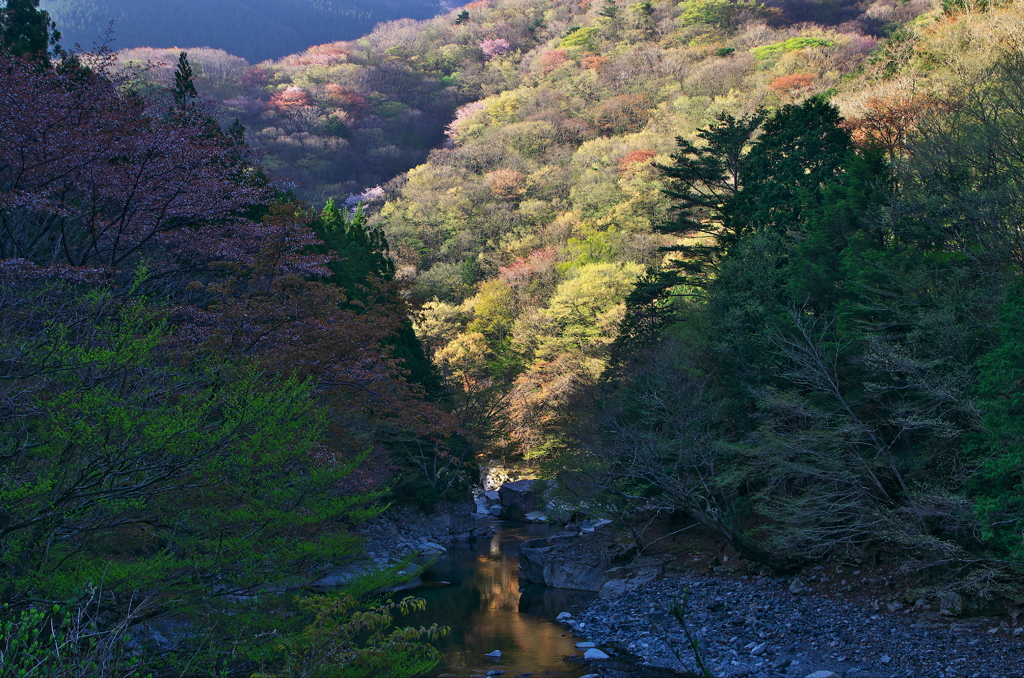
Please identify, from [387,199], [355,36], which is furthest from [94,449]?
[355,36]

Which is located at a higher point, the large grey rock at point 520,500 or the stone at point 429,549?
the stone at point 429,549

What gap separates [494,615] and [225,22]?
87612 millimetres

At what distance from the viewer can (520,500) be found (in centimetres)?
2919

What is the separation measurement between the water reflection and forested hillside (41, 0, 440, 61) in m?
66.3

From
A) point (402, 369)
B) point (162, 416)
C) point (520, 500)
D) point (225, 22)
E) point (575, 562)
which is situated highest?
point (225, 22)

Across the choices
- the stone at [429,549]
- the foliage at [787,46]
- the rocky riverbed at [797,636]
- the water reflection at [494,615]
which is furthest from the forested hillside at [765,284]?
the stone at [429,549]

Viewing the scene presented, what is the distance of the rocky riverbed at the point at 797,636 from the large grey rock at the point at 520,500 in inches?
548

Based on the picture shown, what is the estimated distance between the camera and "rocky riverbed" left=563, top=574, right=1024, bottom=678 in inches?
385

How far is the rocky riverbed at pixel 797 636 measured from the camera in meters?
9.79

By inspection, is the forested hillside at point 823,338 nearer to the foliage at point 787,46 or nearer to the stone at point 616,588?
the stone at point 616,588

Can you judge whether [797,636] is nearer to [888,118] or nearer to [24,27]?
[888,118]

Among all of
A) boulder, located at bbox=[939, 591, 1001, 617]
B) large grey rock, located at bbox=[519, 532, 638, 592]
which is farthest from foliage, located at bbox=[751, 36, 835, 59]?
boulder, located at bbox=[939, 591, 1001, 617]

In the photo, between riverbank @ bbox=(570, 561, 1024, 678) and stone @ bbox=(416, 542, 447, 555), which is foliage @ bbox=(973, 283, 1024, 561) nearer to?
riverbank @ bbox=(570, 561, 1024, 678)

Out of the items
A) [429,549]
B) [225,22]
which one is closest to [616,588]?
[429,549]
